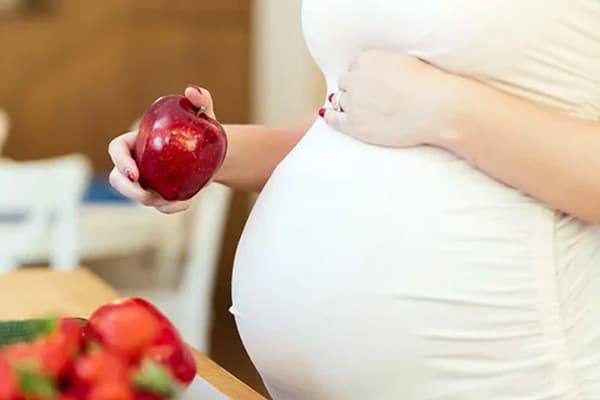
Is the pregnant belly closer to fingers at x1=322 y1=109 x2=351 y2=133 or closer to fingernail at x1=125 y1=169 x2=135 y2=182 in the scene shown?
fingers at x1=322 y1=109 x2=351 y2=133

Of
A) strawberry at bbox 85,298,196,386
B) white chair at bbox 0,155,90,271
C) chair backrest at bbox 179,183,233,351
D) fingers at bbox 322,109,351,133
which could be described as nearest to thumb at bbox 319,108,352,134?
fingers at bbox 322,109,351,133

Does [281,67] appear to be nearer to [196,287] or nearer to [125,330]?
[196,287]

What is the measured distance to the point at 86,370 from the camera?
0.67 meters

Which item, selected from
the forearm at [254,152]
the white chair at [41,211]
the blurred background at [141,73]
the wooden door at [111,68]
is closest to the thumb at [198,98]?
the forearm at [254,152]

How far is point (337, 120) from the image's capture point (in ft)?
3.41

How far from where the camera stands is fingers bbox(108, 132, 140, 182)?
986mm

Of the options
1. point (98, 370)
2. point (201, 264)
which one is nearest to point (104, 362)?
point (98, 370)

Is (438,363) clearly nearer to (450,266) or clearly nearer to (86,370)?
(450,266)

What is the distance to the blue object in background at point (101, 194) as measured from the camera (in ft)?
9.04

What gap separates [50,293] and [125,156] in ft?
1.50

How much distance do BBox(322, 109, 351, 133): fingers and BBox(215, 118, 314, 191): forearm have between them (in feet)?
0.36

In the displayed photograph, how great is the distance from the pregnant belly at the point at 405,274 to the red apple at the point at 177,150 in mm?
98

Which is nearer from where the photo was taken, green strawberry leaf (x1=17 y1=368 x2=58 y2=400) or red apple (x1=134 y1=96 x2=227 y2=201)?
green strawberry leaf (x1=17 y1=368 x2=58 y2=400)

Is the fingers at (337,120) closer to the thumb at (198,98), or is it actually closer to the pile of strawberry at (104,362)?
the thumb at (198,98)
